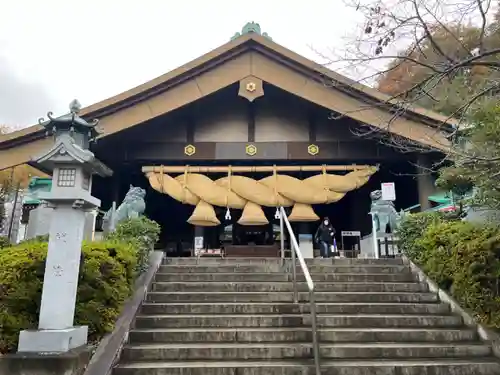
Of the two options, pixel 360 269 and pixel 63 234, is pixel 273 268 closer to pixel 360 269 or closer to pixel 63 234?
pixel 360 269

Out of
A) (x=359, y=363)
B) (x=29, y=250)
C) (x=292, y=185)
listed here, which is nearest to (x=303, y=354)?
(x=359, y=363)

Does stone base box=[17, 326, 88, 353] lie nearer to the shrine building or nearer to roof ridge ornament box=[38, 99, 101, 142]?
roof ridge ornament box=[38, 99, 101, 142]

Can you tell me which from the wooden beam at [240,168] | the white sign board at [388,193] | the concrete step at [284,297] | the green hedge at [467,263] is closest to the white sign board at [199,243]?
the wooden beam at [240,168]

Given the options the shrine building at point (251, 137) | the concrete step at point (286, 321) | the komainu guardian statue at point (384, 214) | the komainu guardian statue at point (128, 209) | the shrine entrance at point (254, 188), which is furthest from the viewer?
the shrine entrance at point (254, 188)

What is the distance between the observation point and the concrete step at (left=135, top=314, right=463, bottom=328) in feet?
17.8

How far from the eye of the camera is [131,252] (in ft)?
20.0

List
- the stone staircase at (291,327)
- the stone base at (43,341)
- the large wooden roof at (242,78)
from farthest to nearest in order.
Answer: the large wooden roof at (242,78)
the stone staircase at (291,327)
the stone base at (43,341)

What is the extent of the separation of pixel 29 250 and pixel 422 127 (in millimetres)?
8487

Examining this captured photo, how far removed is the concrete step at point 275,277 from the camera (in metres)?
6.84

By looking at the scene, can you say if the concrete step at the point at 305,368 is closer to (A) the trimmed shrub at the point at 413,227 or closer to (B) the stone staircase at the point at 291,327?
(B) the stone staircase at the point at 291,327

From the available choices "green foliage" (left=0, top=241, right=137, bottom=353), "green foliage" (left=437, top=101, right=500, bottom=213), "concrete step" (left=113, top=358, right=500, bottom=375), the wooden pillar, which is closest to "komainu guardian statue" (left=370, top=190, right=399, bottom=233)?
the wooden pillar

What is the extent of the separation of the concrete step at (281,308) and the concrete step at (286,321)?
239 millimetres

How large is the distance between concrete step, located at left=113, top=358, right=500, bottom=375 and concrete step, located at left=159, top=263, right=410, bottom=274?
8.50 feet

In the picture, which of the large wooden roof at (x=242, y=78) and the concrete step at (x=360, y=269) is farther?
the large wooden roof at (x=242, y=78)
